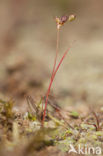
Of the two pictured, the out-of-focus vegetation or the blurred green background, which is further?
the blurred green background

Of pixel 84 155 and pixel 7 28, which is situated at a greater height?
pixel 7 28

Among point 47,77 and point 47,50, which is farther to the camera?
point 47,50

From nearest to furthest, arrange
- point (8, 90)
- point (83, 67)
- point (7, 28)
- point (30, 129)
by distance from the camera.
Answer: point (30, 129), point (8, 90), point (83, 67), point (7, 28)

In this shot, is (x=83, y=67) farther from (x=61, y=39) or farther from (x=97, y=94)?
(x=61, y=39)

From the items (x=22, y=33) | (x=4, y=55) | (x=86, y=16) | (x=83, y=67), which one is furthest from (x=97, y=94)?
(x=86, y=16)

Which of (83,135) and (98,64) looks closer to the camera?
(83,135)

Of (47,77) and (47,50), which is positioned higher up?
(47,50)

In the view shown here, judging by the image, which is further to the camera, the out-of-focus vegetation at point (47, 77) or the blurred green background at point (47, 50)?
the blurred green background at point (47, 50)

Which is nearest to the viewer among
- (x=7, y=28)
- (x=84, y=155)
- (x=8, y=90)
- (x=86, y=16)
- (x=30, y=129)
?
(x=84, y=155)
